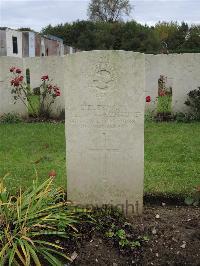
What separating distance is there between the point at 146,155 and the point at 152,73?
4.67 meters

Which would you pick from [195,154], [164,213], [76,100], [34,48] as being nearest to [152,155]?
[195,154]

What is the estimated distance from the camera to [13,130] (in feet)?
30.8

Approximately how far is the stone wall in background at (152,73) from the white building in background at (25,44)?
16.3m

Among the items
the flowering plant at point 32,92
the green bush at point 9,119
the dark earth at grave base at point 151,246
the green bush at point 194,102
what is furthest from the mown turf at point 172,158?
the green bush at point 9,119

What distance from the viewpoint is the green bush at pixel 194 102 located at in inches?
407

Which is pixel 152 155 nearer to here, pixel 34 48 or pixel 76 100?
pixel 76 100

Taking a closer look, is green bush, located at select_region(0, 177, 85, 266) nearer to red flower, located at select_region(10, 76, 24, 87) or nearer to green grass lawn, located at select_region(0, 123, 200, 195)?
green grass lawn, located at select_region(0, 123, 200, 195)

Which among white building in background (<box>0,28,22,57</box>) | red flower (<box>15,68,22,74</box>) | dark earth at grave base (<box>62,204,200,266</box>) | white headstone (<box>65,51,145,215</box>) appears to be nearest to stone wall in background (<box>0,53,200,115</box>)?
red flower (<box>15,68,22,74</box>)

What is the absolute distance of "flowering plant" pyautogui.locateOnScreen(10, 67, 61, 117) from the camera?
1047 cm

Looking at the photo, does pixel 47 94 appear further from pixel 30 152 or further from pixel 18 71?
pixel 30 152

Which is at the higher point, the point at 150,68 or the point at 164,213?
the point at 150,68

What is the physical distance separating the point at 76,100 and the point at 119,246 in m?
1.41

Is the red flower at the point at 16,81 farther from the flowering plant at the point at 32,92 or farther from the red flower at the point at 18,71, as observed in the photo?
the red flower at the point at 18,71

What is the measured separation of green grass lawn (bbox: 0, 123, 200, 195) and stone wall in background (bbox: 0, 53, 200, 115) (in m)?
1.04
